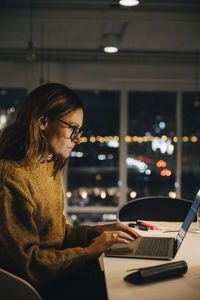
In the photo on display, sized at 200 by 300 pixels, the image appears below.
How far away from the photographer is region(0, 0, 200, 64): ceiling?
409 cm

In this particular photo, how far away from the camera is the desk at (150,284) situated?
1157mm

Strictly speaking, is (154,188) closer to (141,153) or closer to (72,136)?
(141,153)

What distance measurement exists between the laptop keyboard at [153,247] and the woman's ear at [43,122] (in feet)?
2.20

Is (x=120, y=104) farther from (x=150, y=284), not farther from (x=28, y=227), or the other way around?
(x=150, y=284)

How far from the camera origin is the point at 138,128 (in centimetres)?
691

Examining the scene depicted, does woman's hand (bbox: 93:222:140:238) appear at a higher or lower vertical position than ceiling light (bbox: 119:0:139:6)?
lower

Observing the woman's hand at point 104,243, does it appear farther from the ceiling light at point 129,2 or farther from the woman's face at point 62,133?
the ceiling light at point 129,2

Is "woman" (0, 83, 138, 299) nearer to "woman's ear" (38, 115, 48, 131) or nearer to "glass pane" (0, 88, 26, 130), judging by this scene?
"woman's ear" (38, 115, 48, 131)

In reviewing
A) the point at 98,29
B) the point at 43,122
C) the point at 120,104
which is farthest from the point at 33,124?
the point at 120,104

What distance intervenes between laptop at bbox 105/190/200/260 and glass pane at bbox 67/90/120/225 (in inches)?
→ 193

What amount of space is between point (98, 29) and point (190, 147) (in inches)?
118

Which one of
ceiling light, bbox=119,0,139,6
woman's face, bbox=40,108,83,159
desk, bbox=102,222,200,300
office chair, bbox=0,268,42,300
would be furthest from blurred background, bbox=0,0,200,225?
office chair, bbox=0,268,42,300

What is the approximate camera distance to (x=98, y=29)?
188 inches

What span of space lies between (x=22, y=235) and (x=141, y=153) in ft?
18.6
